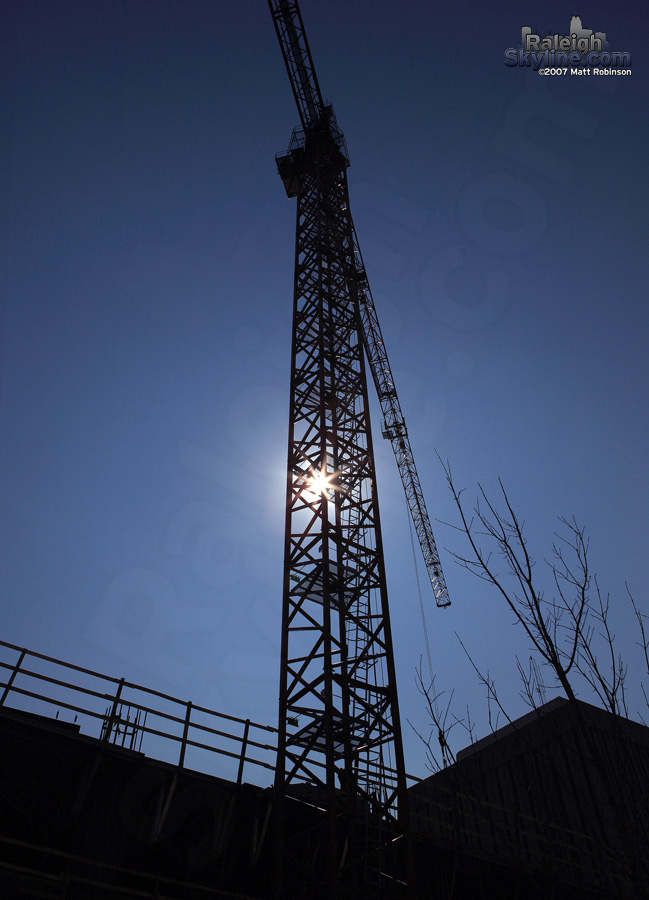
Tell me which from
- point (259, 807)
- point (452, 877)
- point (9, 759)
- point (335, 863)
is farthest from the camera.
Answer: point (452, 877)

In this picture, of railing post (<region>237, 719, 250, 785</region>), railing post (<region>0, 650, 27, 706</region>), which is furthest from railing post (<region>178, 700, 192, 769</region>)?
railing post (<region>0, 650, 27, 706</region>)

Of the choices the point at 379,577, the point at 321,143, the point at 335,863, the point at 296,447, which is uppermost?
the point at 321,143

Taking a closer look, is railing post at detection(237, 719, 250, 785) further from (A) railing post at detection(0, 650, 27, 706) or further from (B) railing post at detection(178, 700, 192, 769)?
(A) railing post at detection(0, 650, 27, 706)

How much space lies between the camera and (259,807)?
37.6ft

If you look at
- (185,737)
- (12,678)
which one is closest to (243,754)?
(185,737)

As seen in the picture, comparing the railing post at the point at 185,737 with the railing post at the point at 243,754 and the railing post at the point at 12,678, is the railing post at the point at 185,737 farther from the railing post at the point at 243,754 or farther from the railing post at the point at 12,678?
the railing post at the point at 12,678

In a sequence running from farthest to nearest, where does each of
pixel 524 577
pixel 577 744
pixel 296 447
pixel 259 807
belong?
pixel 577 744, pixel 296 447, pixel 259 807, pixel 524 577

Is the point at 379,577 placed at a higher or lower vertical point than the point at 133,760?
higher

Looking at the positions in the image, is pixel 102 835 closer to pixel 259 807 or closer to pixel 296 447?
pixel 259 807

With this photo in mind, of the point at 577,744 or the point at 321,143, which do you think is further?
the point at 321,143

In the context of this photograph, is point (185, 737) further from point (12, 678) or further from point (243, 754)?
point (12, 678)

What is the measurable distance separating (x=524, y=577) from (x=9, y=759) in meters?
8.93

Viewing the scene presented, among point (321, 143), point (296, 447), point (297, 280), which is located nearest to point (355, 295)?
point (297, 280)

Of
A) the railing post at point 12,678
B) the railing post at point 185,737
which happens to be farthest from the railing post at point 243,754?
the railing post at point 12,678
